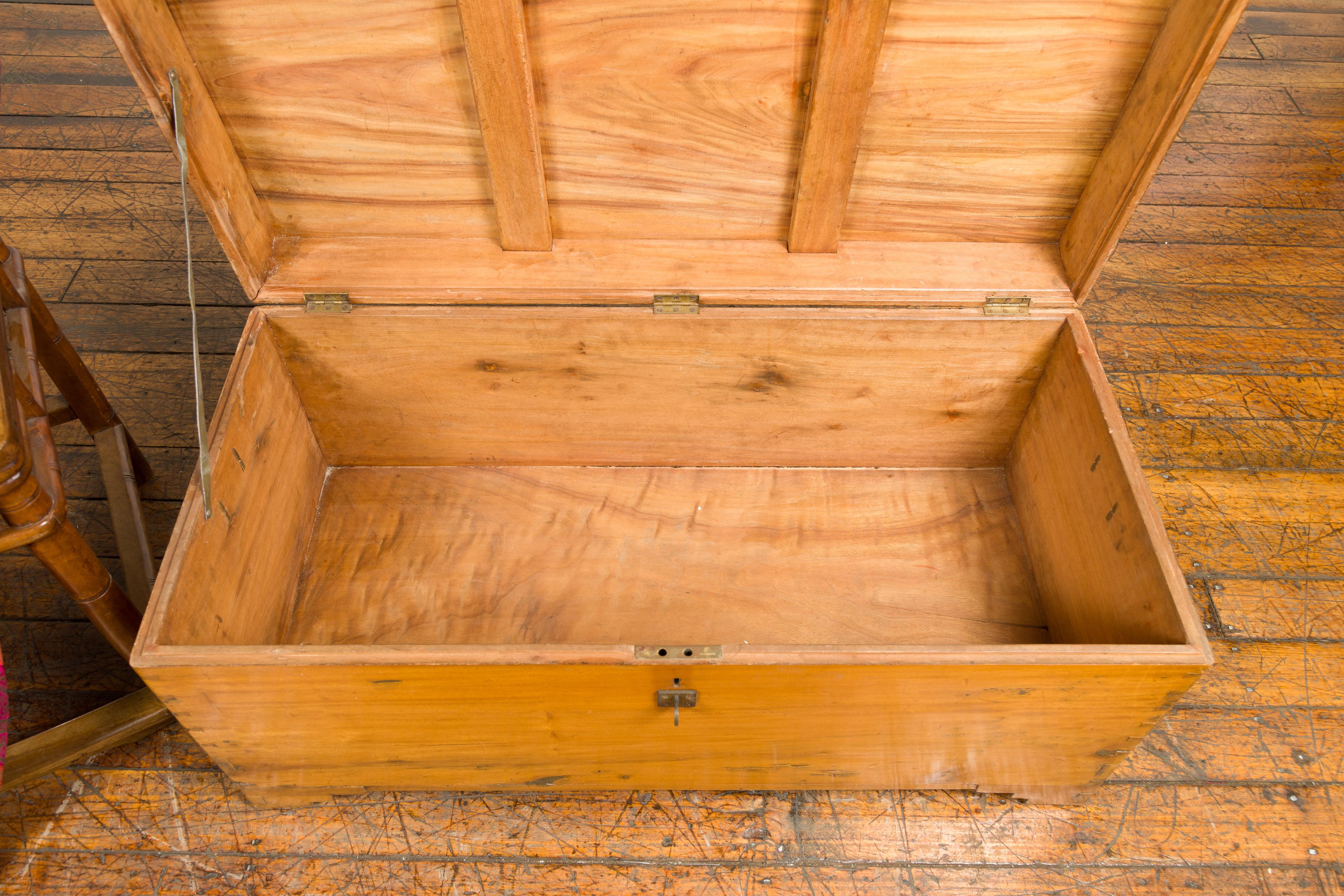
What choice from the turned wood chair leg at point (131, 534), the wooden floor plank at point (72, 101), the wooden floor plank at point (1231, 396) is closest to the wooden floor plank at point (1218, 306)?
the wooden floor plank at point (1231, 396)

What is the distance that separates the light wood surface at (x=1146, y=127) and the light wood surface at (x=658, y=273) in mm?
69

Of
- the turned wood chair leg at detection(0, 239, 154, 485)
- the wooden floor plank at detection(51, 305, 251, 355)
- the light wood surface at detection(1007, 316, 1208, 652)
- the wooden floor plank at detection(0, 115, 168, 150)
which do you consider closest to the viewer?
the light wood surface at detection(1007, 316, 1208, 652)

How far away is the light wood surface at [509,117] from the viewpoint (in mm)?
1207

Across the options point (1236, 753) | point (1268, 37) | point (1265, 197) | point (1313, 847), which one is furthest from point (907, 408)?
point (1268, 37)

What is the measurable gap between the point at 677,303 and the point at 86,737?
120 centimetres

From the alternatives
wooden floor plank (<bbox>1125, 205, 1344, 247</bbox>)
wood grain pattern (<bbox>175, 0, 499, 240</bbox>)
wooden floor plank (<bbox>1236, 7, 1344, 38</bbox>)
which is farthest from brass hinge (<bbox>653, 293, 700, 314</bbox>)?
wooden floor plank (<bbox>1236, 7, 1344, 38</bbox>)

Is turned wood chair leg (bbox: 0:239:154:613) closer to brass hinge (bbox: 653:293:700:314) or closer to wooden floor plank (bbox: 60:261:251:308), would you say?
wooden floor plank (bbox: 60:261:251:308)

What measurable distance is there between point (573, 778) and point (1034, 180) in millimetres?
1200

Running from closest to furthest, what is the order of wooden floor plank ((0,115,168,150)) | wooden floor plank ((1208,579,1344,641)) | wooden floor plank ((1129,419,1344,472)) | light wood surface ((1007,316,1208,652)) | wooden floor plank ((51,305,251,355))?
1. light wood surface ((1007,316,1208,652))
2. wooden floor plank ((1208,579,1344,641))
3. wooden floor plank ((1129,419,1344,472))
4. wooden floor plank ((51,305,251,355))
5. wooden floor plank ((0,115,168,150))

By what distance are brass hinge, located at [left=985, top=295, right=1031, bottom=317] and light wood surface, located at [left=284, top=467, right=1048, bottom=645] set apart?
1.25ft

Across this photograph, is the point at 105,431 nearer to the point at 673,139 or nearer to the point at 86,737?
the point at 86,737

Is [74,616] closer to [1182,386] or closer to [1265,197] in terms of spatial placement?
[1182,386]

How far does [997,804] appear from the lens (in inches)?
58.4

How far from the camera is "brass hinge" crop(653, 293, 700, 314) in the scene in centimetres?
150
